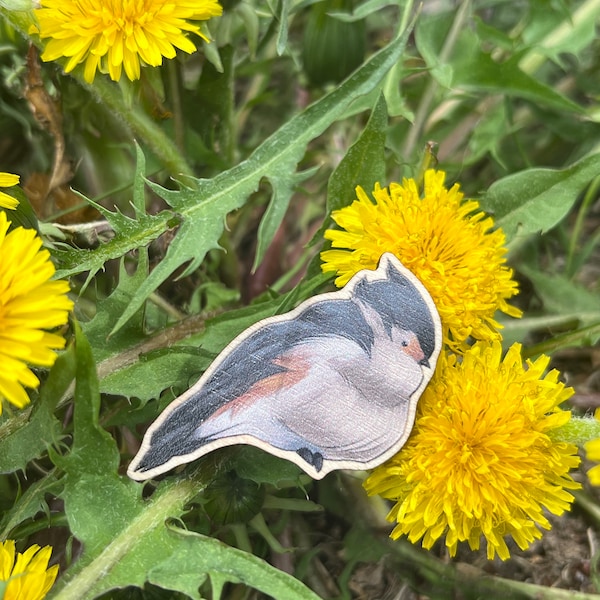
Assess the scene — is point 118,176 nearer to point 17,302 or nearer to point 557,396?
point 17,302

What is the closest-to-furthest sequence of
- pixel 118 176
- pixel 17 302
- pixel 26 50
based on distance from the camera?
pixel 17 302, pixel 26 50, pixel 118 176

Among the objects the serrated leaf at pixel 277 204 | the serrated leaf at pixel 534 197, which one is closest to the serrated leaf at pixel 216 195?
the serrated leaf at pixel 277 204

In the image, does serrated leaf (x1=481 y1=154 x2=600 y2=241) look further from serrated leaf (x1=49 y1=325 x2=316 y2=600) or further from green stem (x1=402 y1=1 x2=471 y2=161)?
serrated leaf (x1=49 y1=325 x2=316 y2=600)

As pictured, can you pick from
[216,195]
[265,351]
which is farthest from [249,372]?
[216,195]

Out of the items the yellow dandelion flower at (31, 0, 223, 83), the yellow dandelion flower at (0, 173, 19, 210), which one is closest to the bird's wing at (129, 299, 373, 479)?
the yellow dandelion flower at (0, 173, 19, 210)

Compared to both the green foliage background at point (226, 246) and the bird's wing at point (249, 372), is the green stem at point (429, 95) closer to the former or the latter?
the green foliage background at point (226, 246)

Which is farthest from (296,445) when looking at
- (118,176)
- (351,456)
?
(118,176)
